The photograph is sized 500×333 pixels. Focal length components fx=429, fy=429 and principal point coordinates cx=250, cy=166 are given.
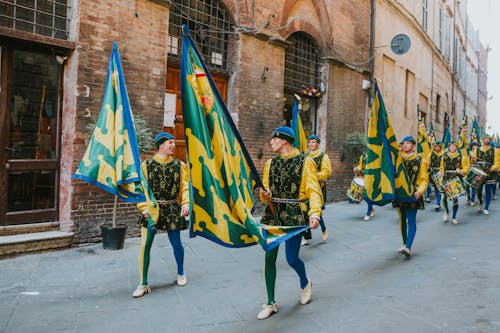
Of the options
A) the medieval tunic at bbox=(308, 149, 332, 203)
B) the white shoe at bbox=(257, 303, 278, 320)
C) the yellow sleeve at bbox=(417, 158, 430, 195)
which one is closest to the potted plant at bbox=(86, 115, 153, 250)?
the medieval tunic at bbox=(308, 149, 332, 203)

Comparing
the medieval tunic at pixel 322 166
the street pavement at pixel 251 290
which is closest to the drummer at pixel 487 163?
the street pavement at pixel 251 290

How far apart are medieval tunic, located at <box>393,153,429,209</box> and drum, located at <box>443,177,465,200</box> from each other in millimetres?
3255

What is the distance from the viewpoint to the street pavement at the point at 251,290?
4078 mm

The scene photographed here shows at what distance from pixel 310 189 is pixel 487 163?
9.92m

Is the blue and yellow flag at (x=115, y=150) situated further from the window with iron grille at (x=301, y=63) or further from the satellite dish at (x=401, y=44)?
the satellite dish at (x=401, y=44)

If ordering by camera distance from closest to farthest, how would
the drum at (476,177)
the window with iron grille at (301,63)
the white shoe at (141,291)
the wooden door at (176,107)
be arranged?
the white shoe at (141,291) < the wooden door at (176,107) < the drum at (476,177) < the window with iron grille at (301,63)

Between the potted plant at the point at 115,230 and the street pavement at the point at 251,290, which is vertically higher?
the potted plant at the point at 115,230

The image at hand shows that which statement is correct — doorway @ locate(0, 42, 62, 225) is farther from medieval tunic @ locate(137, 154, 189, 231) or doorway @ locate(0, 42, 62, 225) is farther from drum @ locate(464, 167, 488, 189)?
drum @ locate(464, 167, 488, 189)

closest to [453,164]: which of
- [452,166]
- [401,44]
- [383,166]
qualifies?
[452,166]

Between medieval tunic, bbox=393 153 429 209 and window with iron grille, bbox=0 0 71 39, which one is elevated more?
window with iron grille, bbox=0 0 71 39

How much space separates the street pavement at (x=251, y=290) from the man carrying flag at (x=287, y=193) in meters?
0.50

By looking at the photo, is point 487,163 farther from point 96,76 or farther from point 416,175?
point 96,76

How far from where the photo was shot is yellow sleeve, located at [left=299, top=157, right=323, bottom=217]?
13.7ft

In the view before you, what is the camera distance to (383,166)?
658 cm
